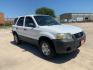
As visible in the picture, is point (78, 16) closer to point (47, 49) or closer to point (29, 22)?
point (29, 22)

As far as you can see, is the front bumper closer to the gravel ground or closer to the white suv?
the white suv

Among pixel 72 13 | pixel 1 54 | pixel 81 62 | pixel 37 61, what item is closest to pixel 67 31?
pixel 81 62

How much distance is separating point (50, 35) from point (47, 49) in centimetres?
68

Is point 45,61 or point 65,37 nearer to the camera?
point 65,37

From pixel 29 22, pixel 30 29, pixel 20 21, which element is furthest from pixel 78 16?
pixel 30 29

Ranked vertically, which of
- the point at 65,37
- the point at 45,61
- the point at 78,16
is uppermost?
the point at 78,16

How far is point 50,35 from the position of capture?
6.59 metres

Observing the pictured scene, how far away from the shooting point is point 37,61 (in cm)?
688

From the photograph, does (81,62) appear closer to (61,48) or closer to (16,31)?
(61,48)

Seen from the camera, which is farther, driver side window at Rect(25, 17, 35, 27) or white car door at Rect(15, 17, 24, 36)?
white car door at Rect(15, 17, 24, 36)

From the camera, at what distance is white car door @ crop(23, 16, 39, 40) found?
7652 mm

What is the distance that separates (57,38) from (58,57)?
4.19ft

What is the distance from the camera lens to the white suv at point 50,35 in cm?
630

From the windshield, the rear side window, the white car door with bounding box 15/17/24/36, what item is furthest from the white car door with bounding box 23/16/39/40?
the rear side window
